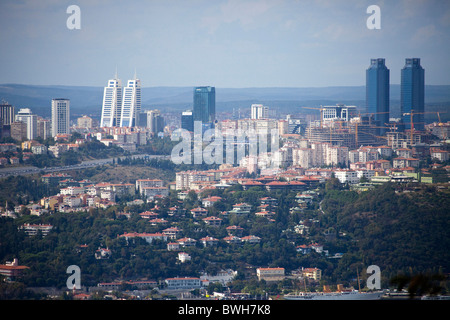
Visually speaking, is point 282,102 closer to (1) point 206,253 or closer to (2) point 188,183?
(2) point 188,183

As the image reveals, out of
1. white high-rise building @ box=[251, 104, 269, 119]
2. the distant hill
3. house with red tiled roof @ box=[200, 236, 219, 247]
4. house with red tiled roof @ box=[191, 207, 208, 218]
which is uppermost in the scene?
the distant hill

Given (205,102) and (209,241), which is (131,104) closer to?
(205,102)

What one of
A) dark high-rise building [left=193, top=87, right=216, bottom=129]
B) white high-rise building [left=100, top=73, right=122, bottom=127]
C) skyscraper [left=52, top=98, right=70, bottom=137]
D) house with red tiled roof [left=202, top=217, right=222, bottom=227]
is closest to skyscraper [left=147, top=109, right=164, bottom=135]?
white high-rise building [left=100, top=73, right=122, bottom=127]

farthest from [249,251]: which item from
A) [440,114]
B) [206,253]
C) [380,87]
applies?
[380,87]

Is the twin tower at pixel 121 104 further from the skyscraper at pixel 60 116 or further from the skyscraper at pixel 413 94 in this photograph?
the skyscraper at pixel 413 94

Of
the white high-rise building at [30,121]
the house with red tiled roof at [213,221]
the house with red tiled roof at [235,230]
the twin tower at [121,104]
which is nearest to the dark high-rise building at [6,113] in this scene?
the white high-rise building at [30,121]

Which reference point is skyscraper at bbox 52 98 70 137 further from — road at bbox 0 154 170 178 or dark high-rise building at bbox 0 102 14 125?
road at bbox 0 154 170 178
